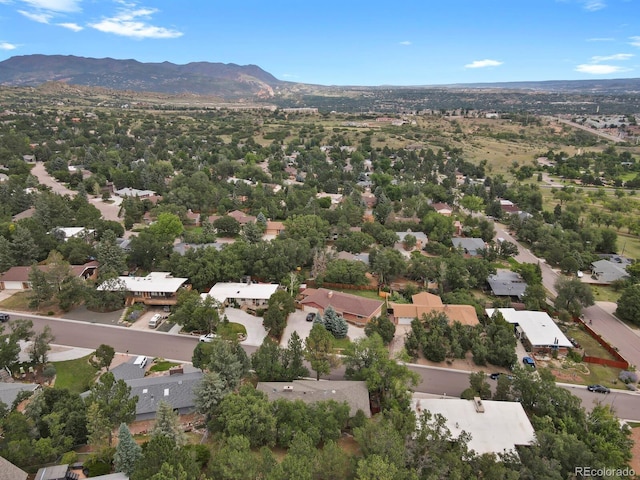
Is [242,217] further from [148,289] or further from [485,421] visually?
[485,421]

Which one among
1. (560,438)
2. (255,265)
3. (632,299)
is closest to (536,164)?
(632,299)

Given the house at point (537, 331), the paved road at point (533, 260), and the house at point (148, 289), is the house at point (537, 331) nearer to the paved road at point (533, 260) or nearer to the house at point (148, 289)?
the paved road at point (533, 260)

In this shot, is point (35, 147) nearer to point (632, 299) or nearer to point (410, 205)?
point (410, 205)

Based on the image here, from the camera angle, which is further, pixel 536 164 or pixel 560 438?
pixel 536 164

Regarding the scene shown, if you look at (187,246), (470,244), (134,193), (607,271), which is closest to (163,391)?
(187,246)

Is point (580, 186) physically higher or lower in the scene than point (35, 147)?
lower

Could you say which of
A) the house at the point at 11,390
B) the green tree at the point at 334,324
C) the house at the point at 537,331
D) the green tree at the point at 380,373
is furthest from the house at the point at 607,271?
the house at the point at 11,390
